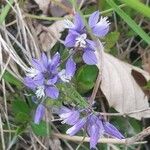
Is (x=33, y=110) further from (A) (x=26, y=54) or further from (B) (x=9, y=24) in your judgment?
(B) (x=9, y=24)

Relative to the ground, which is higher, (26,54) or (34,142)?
(26,54)

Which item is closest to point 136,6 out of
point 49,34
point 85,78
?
point 85,78

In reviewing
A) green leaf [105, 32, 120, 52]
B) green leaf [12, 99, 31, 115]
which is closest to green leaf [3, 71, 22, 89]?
green leaf [12, 99, 31, 115]

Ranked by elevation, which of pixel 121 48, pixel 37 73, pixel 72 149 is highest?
pixel 37 73

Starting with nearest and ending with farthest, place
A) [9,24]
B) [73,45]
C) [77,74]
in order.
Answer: [73,45] → [77,74] → [9,24]

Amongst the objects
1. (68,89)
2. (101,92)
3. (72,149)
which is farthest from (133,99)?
(68,89)

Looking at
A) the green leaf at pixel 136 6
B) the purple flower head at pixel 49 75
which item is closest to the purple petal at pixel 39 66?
the purple flower head at pixel 49 75
